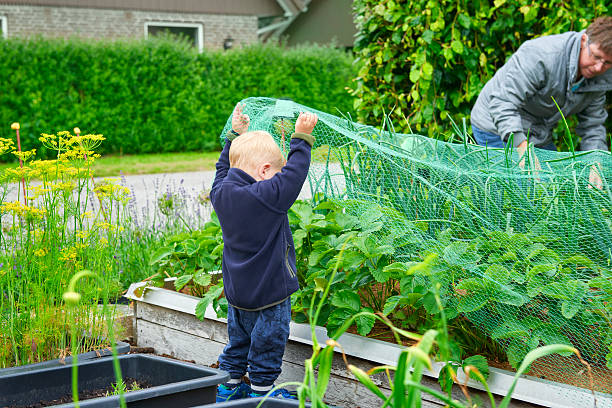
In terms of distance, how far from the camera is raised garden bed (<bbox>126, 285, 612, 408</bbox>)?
1921 millimetres

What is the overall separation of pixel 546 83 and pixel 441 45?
973mm

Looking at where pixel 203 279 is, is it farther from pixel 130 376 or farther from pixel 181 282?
pixel 130 376

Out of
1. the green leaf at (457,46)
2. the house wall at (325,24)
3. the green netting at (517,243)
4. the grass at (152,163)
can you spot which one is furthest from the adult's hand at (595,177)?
the house wall at (325,24)

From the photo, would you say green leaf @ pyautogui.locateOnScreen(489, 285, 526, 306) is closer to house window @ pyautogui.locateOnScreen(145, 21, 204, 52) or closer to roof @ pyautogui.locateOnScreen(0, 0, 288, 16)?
roof @ pyautogui.locateOnScreen(0, 0, 288, 16)

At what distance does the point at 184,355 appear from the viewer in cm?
297

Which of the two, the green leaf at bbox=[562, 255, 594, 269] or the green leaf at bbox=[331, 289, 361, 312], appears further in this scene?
the green leaf at bbox=[331, 289, 361, 312]

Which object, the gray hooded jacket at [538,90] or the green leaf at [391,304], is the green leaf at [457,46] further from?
the green leaf at [391,304]

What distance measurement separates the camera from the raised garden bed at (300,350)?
192cm

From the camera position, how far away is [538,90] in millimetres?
3439

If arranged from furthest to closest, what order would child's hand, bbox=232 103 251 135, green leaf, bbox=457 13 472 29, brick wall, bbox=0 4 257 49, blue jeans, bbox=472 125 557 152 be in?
brick wall, bbox=0 4 257 49, green leaf, bbox=457 13 472 29, blue jeans, bbox=472 125 557 152, child's hand, bbox=232 103 251 135

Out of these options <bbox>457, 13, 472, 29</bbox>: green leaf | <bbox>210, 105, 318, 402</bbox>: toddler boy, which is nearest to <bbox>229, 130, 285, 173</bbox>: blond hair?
<bbox>210, 105, 318, 402</bbox>: toddler boy

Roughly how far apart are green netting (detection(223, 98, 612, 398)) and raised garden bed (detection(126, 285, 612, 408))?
12 cm

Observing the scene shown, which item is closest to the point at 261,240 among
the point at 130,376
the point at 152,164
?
the point at 130,376

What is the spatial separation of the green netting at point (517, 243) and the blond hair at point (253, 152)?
35 centimetres
